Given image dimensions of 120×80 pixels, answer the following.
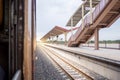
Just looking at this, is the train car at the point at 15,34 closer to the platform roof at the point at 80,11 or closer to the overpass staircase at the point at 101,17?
the overpass staircase at the point at 101,17

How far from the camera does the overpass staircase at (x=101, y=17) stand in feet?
57.6

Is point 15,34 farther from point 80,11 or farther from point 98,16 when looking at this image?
point 80,11

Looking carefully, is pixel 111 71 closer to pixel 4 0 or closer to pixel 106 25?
pixel 4 0

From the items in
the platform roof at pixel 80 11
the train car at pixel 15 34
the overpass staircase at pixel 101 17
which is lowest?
the train car at pixel 15 34

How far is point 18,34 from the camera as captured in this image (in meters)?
2.52

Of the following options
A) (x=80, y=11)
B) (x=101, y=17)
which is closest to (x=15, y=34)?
(x=101, y=17)

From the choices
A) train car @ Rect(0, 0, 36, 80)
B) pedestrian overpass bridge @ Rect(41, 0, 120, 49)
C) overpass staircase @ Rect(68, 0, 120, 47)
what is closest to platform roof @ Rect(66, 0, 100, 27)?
pedestrian overpass bridge @ Rect(41, 0, 120, 49)

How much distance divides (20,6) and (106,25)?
67.8ft

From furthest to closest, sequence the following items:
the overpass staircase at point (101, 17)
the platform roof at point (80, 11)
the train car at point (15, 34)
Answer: the platform roof at point (80, 11), the overpass staircase at point (101, 17), the train car at point (15, 34)

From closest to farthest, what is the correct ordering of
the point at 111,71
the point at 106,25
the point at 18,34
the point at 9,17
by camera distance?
the point at 9,17 → the point at 18,34 → the point at 111,71 → the point at 106,25

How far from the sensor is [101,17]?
1972 centimetres

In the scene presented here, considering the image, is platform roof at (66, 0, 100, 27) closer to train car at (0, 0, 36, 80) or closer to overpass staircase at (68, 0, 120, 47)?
overpass staircase at (68, 0, 120, 47)

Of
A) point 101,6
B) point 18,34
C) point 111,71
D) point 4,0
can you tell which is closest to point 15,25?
point 18,34

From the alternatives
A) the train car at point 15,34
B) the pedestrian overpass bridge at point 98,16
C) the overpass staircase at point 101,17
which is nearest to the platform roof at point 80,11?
the pedestrian overpass bridge at point 98,16
